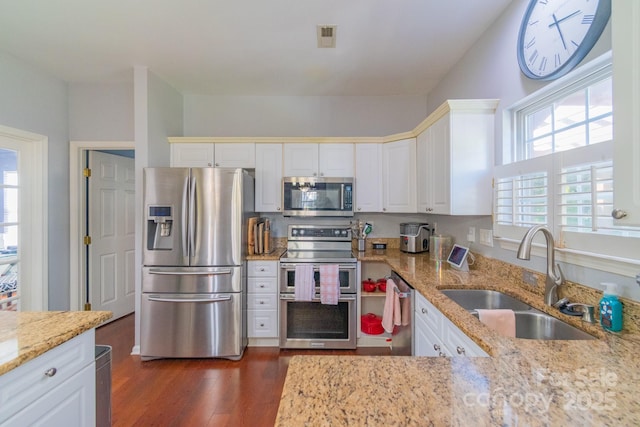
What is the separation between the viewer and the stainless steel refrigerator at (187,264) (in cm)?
240

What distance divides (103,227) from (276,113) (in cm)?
245

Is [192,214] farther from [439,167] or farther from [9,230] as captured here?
[439,167]

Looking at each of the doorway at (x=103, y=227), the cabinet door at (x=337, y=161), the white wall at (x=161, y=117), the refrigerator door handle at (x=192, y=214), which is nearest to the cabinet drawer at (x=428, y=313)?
the cabinet door at (x=337, y=161)

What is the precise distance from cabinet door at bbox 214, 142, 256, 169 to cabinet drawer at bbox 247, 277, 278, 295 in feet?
3.94

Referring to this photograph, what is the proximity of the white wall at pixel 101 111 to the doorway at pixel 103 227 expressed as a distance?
106mm

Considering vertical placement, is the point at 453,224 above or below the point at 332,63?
below

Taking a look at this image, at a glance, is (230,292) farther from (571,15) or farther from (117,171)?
(571,15)

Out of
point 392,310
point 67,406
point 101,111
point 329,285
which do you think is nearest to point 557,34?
point 392,310

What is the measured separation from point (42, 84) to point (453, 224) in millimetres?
4239

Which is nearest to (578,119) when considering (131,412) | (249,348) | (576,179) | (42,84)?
(576,179)

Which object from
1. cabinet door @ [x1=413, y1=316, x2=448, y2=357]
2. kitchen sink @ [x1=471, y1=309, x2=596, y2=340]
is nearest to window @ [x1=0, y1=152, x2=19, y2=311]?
cabinet door @ [x1=413, y1=316, x2=448, y2=357]

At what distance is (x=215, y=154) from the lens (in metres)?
2.94

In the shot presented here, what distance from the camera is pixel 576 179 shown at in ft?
4.24

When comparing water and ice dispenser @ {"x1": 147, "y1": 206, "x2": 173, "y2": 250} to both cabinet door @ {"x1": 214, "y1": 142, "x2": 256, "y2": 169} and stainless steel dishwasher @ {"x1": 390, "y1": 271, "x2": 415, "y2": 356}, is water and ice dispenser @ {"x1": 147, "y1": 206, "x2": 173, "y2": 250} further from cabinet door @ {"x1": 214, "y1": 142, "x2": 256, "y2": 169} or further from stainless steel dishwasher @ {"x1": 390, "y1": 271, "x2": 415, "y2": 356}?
stainless steel dishwasher @ {"x1": 390, "y1": 271, "x2": 415, "y2": 356}
